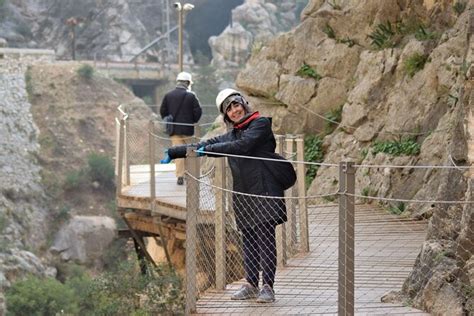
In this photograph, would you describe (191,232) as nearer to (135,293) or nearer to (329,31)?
(135,293)

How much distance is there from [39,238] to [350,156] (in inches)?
1717

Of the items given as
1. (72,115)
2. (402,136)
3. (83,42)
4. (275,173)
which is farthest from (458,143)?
(83,42)

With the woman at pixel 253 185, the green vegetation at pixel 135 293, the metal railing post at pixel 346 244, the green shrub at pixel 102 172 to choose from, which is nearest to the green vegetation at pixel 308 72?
the green vegetation at pixel 135 293

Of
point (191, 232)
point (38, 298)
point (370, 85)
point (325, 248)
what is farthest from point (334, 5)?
point (38, 298)

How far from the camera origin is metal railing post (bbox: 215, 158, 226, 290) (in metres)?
10.7

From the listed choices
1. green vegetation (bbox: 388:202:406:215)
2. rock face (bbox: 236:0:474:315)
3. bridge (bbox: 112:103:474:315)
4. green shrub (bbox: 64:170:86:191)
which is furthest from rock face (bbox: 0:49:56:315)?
bridge (bbox: 112:103:474:315)

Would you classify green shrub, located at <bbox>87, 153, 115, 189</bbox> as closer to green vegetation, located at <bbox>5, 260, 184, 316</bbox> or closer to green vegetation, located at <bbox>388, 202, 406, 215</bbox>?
green vegetation, located at <bbox>5, 260, 184, 316</bbox>

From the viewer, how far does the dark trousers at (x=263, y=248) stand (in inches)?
370

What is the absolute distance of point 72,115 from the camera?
241 feet

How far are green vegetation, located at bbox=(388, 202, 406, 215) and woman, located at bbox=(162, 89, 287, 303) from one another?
19.3ft

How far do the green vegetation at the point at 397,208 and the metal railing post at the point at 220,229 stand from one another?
4849 mm

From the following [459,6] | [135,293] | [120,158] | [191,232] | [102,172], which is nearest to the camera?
[191,232]

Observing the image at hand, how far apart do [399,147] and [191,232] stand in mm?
7474

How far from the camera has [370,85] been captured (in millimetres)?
19125
